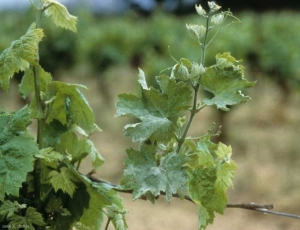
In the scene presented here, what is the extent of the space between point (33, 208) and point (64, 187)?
0.04 meters

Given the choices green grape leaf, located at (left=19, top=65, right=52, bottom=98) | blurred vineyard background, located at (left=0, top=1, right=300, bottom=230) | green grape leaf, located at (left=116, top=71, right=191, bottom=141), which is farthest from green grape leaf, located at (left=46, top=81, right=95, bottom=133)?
blurred vineyard background, located at (left=0, top=1, right=300, bottom=230)

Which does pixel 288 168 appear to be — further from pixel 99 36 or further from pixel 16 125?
pixel 16 125

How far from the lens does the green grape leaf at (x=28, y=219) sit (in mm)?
694

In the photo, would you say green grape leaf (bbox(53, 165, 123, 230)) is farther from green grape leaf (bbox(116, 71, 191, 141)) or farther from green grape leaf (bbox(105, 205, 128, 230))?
green grape leaf (bbox(116, 71, 191, 141))

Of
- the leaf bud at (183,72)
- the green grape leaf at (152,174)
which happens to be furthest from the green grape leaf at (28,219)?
the leaf bud at (183,72)

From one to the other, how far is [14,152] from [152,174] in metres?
0.15

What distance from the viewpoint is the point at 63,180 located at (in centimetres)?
71

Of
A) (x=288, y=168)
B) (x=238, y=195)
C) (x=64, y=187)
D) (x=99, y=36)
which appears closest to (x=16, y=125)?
(x=64, y=187)

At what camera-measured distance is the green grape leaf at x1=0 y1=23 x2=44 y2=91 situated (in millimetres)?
677

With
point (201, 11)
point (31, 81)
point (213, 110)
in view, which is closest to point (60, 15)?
point (31, 81)

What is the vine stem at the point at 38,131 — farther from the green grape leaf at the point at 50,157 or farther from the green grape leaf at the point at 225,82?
the green grape leaf at the point at 225,82

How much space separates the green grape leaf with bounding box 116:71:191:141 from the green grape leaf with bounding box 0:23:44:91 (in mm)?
117

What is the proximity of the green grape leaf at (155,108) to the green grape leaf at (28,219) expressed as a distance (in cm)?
15

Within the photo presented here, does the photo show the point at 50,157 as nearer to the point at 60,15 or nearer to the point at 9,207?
the point at 9,207
